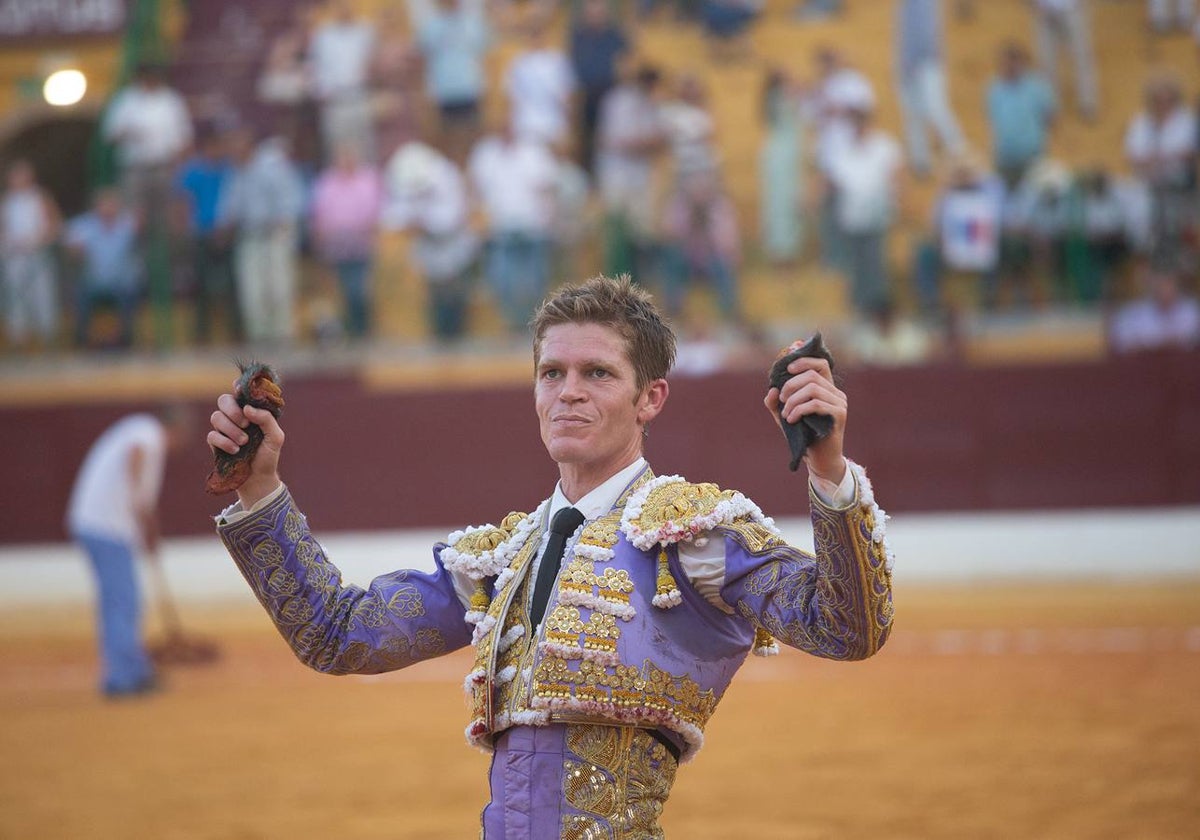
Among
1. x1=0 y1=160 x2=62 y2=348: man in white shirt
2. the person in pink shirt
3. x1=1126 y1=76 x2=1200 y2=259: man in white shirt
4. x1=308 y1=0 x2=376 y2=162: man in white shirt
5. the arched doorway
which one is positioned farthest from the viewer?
the arched doorway

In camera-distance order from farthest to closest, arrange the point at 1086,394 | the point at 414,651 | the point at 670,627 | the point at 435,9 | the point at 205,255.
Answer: the point at 435,9 → the point at 205,255 → the point at 1086,394 → the point at 414,651 → the point at 670,627

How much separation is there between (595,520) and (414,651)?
1.20 ft

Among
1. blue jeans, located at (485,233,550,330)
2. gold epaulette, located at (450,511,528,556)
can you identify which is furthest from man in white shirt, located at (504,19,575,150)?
gold epaulette, located at (450,511,528,556)

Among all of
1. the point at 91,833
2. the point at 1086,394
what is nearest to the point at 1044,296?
the point at 1086,394

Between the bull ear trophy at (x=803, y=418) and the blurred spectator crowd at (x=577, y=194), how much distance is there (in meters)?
9.36

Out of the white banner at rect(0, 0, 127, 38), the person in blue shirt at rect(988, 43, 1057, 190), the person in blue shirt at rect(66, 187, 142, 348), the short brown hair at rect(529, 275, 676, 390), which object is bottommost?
the short brown hair at rect(529, 275, 676, 390)

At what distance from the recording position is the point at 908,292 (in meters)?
11.9

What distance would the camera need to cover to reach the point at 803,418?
2189 millimetres

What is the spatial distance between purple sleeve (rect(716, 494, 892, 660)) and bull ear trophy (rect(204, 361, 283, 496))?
2.53ft

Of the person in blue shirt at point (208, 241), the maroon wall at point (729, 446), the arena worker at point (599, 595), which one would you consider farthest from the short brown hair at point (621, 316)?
the person in blue shirt at point (208, 241)

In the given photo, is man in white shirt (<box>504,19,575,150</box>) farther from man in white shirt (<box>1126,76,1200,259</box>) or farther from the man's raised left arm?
the man's raised left arm

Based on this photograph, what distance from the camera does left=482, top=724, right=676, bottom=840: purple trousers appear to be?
7.91ft

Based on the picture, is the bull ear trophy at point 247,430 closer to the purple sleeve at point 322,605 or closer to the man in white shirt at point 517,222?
the purple sleeve at point 322,605

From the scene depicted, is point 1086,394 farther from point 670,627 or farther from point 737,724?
point 670,627
